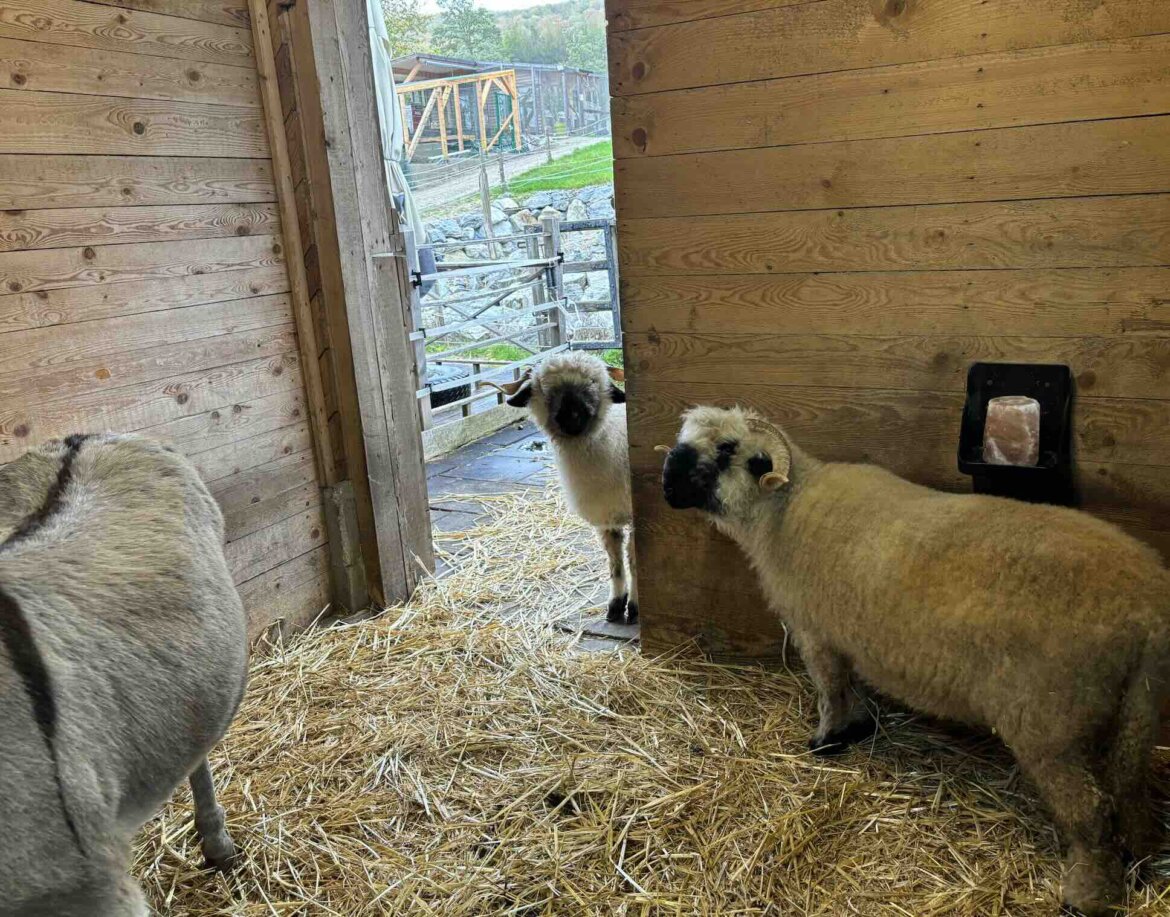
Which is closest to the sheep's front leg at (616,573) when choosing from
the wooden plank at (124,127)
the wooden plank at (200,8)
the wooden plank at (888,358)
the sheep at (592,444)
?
the sheep at (592,444)

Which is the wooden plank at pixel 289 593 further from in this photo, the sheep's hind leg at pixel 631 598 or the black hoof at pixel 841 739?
the black hoof at pixel 841 739

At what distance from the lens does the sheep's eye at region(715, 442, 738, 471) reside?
3.06 meters

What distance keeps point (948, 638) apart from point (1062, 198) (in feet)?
4.66

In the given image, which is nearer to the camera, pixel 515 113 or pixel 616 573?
pixel 616 573

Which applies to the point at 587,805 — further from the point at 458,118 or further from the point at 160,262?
the point at 458,118

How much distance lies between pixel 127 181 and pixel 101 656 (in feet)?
7.36

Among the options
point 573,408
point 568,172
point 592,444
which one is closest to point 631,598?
point 592,444

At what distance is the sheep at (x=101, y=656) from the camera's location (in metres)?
1.66

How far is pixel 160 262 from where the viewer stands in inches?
138

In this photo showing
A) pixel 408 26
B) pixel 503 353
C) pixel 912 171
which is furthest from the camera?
pixel 503 353

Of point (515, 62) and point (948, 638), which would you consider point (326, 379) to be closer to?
point (948, 638)

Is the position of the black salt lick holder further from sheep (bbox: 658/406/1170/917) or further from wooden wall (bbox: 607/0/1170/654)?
sheep (bbox: 658/406/1170/917)

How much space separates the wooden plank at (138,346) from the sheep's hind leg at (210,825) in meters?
1.53

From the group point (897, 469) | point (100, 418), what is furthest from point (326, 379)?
point (897, 469)
